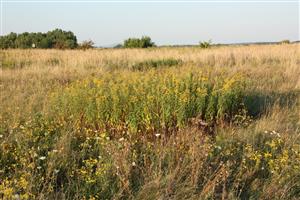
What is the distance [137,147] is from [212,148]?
84cm

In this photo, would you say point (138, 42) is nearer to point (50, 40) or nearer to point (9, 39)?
point (50, 40)

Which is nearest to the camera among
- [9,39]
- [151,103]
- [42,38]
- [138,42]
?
[151,103]

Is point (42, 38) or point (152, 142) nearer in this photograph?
point (152, 142)

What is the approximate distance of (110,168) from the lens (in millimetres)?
3150

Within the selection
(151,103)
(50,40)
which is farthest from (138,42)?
(151,103)

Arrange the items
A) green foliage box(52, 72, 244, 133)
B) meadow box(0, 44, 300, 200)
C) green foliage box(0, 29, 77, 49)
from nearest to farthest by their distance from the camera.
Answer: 1. meadow box(0, 44, 300, 200)
2. green foliage box(52, 72, 244, 133)
3. green foliage box(0, 29, 77, 49)

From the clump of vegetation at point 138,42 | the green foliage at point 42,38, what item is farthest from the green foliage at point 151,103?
the green foliage at point 42,38

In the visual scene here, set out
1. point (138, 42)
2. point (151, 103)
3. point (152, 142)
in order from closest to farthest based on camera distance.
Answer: point (152, 142), point (151, 103), point (138, 42)

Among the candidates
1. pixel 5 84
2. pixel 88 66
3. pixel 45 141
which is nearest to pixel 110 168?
pixel 45 141

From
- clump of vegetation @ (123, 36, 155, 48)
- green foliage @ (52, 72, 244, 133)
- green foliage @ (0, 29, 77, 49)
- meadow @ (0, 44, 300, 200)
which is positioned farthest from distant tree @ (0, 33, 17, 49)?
green foliage @ (52, 72, 244, 133)

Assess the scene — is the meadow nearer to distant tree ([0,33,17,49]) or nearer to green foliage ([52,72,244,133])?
green foliage ([52,72,244,133])

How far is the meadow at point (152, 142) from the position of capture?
3.03 metres

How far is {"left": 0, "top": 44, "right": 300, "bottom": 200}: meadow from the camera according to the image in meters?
3.03

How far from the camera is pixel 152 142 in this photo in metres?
4.07
